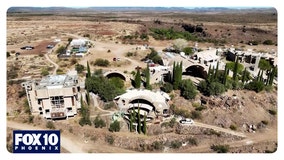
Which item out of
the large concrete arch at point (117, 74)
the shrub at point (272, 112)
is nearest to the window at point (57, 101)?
the large concrete arch at point (117, 74)

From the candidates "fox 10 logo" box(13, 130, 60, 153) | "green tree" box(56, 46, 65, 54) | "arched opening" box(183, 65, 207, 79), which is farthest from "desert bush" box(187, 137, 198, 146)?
"green tree" box(56, 46, 65, 54)

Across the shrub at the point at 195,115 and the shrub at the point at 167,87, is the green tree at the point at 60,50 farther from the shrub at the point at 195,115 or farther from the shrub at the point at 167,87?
the shrub at the point at 195,115

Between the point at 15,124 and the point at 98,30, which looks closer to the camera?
the point at 15,124

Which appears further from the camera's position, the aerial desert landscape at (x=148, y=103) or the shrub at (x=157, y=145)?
the aerial desert landscape at (x=148, y=103)

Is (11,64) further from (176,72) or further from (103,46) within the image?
(176,72)

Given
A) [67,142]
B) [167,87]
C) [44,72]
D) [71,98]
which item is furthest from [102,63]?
[67,142]

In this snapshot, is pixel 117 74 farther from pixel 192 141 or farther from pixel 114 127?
pixel 192 141

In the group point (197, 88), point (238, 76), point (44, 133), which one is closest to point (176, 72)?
point (197, 88)
